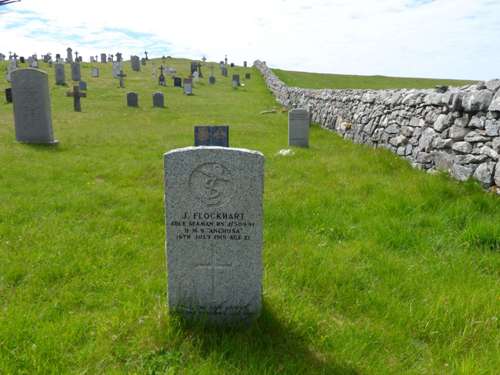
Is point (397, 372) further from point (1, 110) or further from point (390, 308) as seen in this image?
point (1, 110)

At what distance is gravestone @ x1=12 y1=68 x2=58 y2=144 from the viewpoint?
9.88 metres

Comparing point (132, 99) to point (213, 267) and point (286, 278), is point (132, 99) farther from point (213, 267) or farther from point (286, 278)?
point (213, 267)

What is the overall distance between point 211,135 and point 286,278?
428 centimetres

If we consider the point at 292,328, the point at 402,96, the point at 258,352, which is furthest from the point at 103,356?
the point at 402,96

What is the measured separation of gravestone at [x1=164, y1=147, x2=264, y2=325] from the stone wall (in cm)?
422

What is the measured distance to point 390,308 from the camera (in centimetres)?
322

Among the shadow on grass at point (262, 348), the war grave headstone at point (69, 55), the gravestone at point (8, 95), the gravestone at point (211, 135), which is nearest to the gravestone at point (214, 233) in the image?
the shadow on grass at point (262, 348)

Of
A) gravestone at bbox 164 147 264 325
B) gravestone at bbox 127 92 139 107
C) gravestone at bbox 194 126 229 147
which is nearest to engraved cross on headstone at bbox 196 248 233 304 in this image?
gravestone at bbox 164 147 264 325

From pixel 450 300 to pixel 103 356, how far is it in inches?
110

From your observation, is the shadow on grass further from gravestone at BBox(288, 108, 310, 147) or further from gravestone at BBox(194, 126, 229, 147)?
gravestone at BBox(288, 108, 310, 147)

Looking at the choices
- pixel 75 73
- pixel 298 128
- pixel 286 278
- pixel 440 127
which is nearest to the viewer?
pixel 286 278

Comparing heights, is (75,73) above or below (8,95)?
above

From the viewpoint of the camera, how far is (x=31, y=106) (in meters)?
9.96

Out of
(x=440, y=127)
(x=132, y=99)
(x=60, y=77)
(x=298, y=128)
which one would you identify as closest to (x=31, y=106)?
(x=298, y=128)
